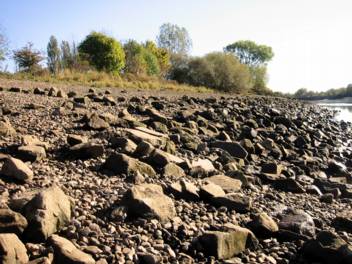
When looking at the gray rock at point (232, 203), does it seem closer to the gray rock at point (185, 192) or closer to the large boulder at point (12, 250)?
the gray rock at point (185, 192)

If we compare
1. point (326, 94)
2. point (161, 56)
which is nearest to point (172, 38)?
point (161, 56)

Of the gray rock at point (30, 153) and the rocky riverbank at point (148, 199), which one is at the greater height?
the gray rock at point (30, 153)

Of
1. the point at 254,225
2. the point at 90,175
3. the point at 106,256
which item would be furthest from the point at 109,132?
the point at 106,256

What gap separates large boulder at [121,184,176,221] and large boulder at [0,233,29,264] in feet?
4.54

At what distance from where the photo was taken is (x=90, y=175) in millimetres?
6258

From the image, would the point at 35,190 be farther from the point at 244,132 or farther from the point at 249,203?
the point at 244,132

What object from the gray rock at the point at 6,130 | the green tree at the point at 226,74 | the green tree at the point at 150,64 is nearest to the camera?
the gray rock at the point at 6,130

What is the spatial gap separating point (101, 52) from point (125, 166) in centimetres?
3292

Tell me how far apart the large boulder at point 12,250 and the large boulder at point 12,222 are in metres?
0.25

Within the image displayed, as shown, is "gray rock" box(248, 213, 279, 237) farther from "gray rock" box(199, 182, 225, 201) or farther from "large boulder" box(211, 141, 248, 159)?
"large boulder" box(211, 141, 248, 159)

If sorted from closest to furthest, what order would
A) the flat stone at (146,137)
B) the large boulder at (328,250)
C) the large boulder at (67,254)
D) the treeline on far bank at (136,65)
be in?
the large boulder at (67,254)
the large boulder at (328,250)
the flat stone at (146,137)
the treeline on far bank at (136,65)

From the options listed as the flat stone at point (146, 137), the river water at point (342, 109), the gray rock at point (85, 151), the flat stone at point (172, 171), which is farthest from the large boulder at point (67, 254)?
the river water at point (342, 109)

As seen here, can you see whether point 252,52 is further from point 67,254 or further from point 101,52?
point 67,254

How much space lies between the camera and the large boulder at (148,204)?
4988mm
